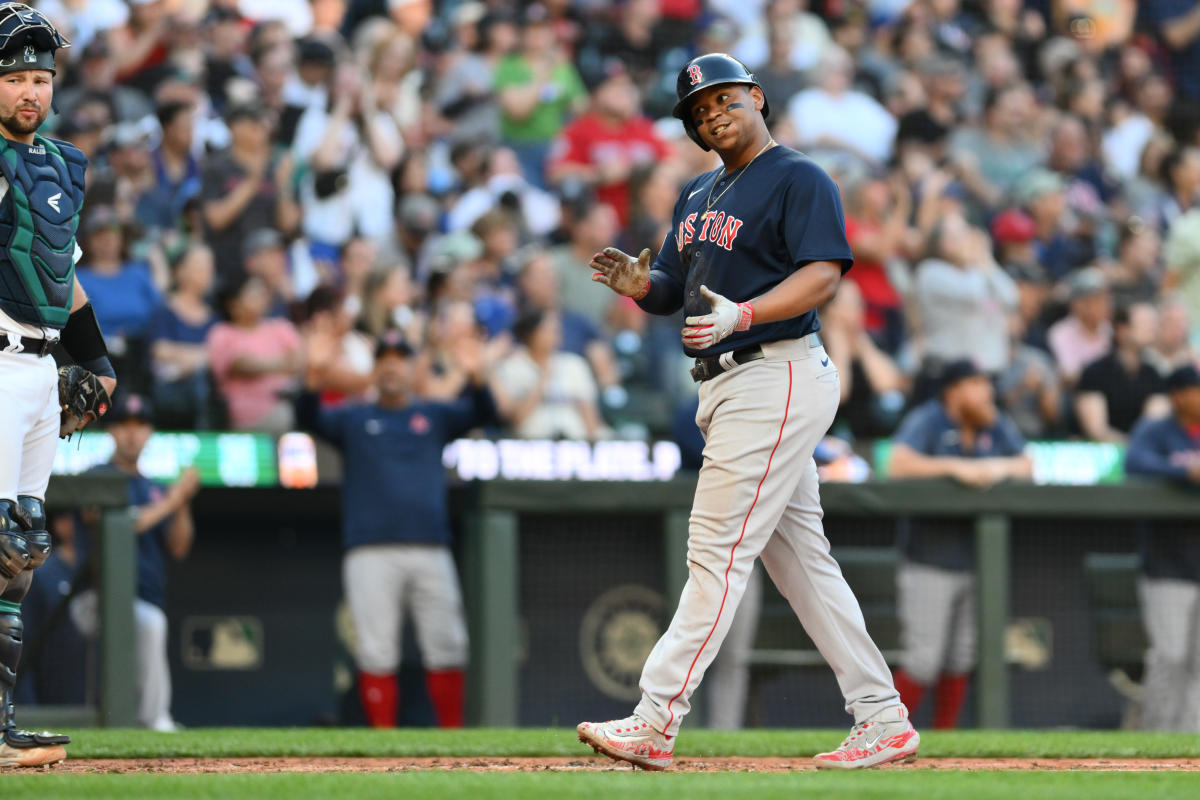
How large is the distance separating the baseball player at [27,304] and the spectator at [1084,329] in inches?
296

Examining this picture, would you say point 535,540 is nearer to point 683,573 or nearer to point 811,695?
point 683,573

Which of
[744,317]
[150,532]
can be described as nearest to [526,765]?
[744,317]

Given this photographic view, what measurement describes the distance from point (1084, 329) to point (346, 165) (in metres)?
4.78

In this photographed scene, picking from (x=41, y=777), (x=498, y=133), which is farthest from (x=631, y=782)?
(x=498, y=133)

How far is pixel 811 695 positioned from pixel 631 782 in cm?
404

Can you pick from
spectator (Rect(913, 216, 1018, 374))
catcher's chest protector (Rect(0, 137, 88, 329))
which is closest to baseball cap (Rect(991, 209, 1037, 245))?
spectator (Rect(913, 216, 1018, 374))

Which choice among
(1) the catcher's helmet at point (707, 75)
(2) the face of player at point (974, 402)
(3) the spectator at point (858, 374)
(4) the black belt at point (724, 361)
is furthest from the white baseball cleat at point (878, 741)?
(3) the spectator at point (858, 374)

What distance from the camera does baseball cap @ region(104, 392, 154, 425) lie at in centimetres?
791

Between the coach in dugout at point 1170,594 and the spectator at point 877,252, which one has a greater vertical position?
the spectator at point 877,252

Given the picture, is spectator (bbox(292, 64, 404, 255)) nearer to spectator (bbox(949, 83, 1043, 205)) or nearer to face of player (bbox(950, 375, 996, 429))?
face of player (bbox(950, 375, 996, 429))

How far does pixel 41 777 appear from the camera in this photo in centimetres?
449

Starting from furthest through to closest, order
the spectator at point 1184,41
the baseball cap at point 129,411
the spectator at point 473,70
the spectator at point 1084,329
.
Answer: the spectator at point 1184,41, the spectator at point 473,70, the spectator at point 1084,329, the baseball cap at point 129,411

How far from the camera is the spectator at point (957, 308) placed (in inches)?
417

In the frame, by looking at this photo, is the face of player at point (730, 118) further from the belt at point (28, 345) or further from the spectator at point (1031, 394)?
the spectator at point (1031, 394)
